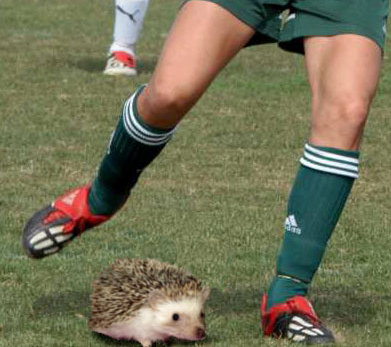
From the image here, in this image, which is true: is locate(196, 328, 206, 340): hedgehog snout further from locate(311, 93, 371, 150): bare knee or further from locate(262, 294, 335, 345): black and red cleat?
locate(311, 93, 371, 150): bare knee

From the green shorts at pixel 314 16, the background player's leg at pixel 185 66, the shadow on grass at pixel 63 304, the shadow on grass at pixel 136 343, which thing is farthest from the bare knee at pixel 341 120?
the shadow on grass at pixel 63 304

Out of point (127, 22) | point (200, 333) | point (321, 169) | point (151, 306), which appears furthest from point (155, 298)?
point (127, 22)

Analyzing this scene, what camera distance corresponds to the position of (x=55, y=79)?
12297 mm

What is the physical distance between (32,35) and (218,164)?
690 cm

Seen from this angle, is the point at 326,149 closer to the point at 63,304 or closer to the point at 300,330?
the point at 300,330

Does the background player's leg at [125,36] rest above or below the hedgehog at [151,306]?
below

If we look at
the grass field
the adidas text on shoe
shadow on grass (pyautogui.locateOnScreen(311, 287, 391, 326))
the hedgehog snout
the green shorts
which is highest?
the green shorts

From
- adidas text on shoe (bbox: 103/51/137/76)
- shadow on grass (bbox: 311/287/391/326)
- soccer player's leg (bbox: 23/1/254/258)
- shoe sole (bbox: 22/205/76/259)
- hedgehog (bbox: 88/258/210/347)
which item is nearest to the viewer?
hedgehog (bbox: 88/258/210/347)

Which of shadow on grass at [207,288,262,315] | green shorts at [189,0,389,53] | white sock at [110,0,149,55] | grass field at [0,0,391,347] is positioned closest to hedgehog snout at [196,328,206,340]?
grass field at [0,0,391,347]

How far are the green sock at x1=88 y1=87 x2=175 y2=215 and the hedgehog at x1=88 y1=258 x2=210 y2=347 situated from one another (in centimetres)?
43

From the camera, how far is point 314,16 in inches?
196

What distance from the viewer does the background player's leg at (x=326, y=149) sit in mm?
4883

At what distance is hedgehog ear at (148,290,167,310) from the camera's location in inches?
191

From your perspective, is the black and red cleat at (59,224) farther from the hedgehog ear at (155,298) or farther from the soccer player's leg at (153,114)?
the hedgehog ear at (155,298)
